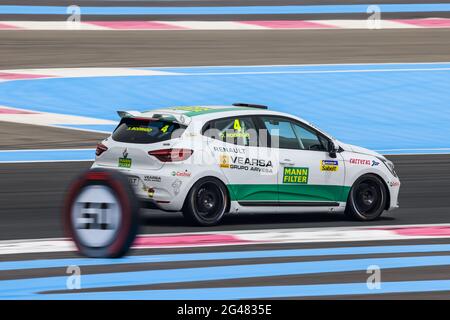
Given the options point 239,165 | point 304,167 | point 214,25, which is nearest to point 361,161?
point 304,167

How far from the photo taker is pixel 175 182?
1290cm

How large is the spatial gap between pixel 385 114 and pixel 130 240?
13.4m

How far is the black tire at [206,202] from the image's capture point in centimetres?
1299

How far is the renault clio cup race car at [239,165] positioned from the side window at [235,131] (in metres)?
0.01

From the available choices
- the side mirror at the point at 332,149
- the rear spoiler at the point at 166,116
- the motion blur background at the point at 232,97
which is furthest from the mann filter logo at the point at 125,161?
the side mirror at the point at 332,149

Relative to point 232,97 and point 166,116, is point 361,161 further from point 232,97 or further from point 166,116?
point 232,97

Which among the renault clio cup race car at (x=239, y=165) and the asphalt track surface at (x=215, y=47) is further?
the asphalt track surface at (x=215, y=47)

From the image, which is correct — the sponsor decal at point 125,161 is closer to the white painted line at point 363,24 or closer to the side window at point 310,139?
the side window at point 310,139

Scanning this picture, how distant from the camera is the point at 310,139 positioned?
14.0m

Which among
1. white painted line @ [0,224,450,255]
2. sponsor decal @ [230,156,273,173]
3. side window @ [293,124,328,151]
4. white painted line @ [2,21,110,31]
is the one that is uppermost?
white painted line @ [2,21,110,31]

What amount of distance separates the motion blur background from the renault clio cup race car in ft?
1.02

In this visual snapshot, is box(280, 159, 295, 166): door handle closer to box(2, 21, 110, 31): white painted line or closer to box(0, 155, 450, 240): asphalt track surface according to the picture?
box(0, 155, 450, 240): asphalt track surface

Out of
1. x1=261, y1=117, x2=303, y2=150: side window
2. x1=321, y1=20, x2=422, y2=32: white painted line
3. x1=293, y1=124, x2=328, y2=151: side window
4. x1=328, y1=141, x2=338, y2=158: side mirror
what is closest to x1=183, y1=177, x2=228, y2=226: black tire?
x1=261, y1=117, x2=303, y2=150: side window

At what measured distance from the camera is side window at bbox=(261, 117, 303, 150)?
13.7 meters
